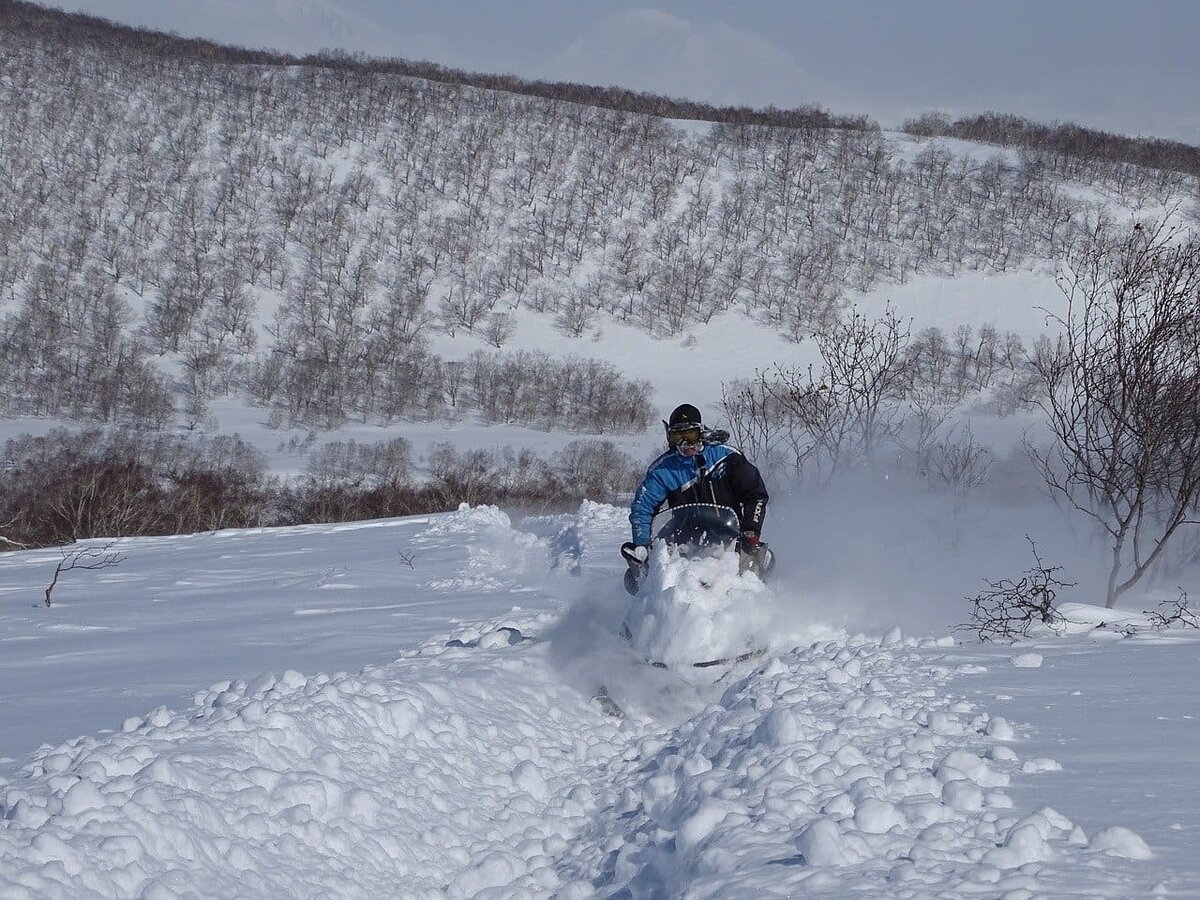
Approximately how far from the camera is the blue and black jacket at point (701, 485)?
8516mm

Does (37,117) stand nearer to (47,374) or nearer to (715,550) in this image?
(47,374)

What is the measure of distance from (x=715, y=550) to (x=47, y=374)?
6711cm

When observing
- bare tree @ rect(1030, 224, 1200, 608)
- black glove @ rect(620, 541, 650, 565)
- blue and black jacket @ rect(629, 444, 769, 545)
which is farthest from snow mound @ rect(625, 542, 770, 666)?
bare tree @ rect(1030, 224, 1200, 608)

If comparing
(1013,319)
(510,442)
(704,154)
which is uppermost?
(704,154)

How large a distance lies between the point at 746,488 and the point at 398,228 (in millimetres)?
81600

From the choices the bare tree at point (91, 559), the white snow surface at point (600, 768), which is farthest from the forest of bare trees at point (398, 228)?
the white snow surface at point (600, 768)

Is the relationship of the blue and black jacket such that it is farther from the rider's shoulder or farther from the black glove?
the black glove

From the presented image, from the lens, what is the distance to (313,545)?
19.2m

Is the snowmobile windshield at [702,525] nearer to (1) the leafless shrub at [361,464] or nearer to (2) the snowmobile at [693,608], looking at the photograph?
(2) the snowmobile at [693,608]

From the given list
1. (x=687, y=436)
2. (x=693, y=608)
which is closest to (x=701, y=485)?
(x=687, y=436)

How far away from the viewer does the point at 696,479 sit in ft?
28.1

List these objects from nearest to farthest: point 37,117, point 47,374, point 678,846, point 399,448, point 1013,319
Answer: point 678,846, point 399,448, point 47,374, point 1013,319, point 37,117

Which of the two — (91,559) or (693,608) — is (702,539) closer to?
(693,608)

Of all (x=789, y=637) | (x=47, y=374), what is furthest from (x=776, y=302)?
(x=789, y=637)
